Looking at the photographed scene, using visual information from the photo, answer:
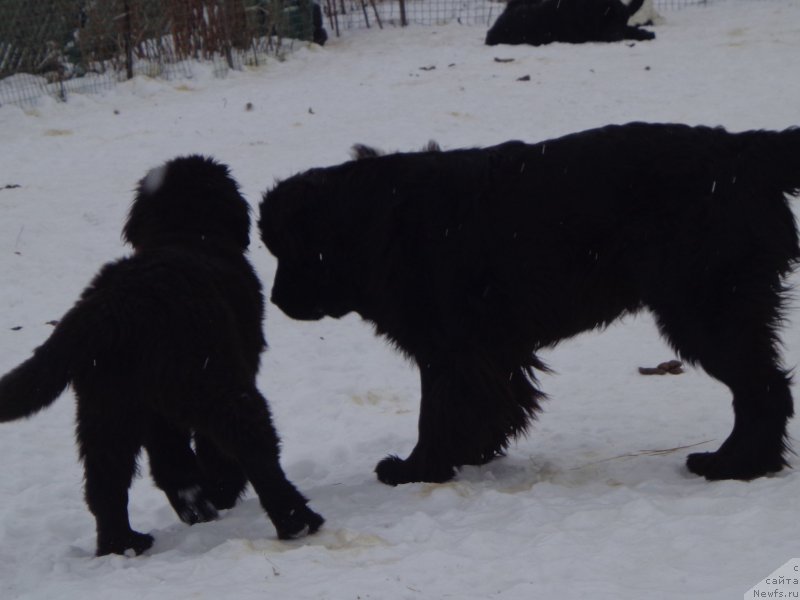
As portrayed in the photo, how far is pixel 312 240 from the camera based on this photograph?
4.42m

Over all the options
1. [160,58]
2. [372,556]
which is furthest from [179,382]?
[160,58]

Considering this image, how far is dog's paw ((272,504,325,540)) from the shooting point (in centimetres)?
360

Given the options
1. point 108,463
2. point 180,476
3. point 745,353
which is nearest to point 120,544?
point 108,463

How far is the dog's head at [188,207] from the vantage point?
14.6 ft

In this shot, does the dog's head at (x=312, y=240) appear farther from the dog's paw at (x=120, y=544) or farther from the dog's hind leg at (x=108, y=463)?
the dog's paw at (x=120, y=544)

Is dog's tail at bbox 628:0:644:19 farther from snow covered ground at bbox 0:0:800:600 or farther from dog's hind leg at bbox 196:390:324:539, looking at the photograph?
dog's hind leg at bbox 196:390:324:539

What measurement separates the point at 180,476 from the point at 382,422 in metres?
1.55

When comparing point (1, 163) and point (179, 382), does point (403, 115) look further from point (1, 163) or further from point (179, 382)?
point (179, 382)

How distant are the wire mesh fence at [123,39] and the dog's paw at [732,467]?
10267mm

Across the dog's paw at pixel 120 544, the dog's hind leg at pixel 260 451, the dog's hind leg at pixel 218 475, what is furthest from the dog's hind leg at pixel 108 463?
the dog's hind leg at pixel 218 475

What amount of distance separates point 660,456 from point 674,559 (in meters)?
1.50

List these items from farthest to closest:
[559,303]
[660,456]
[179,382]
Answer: [660,456] < [559,303] < [179,382]

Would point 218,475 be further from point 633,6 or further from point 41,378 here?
point 633,6

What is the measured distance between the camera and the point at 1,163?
33.3 feet
